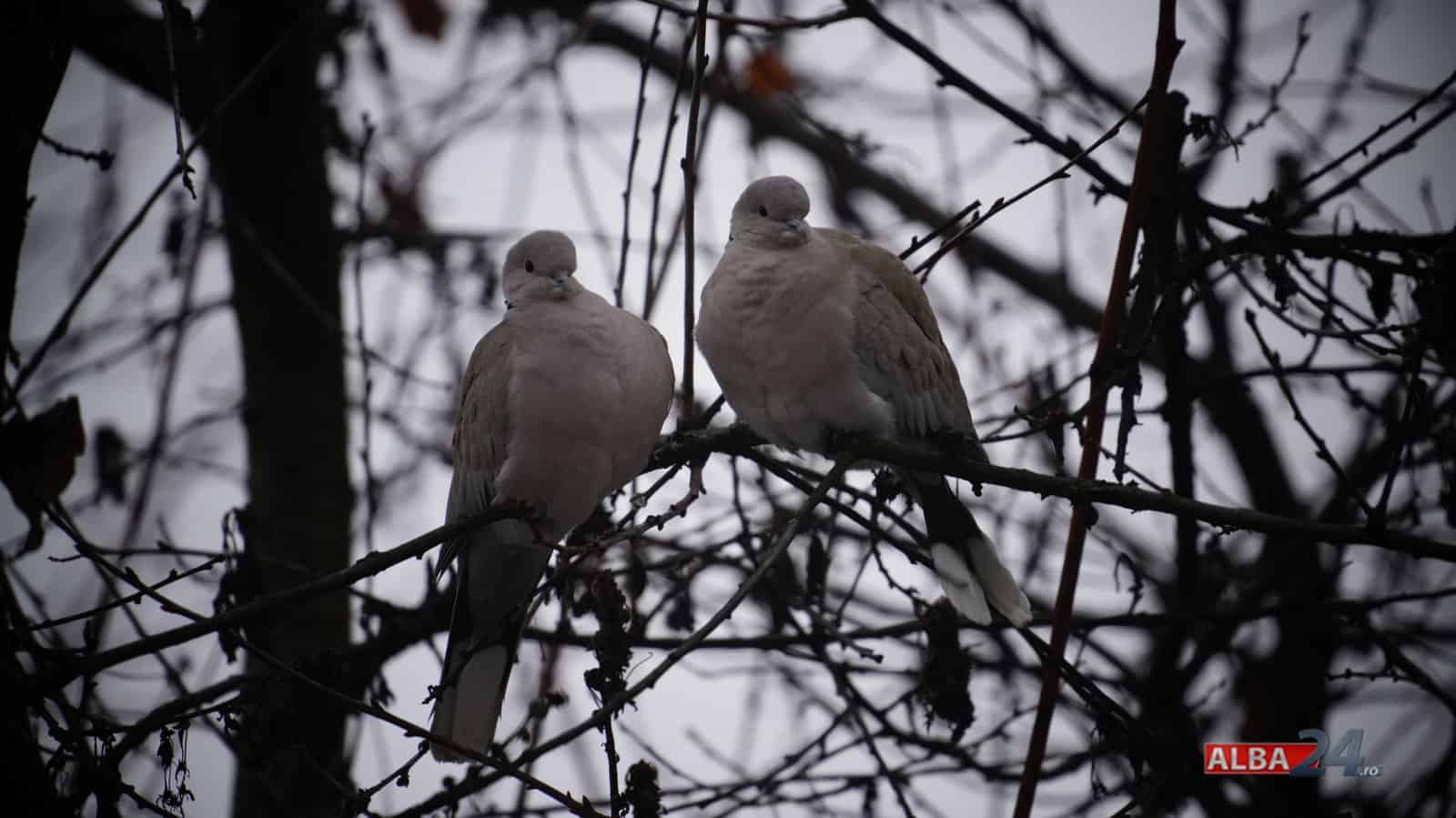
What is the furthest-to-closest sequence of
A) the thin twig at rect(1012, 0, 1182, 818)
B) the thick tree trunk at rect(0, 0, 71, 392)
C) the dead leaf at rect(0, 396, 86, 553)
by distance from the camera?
the dead leaf at rect(0, 396, 86, 553)
the thick tree trunk at rect(0, 0, 71, 392)
the thin twig at rect(1012, 0, 1182, 818)

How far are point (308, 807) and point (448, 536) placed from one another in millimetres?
1460

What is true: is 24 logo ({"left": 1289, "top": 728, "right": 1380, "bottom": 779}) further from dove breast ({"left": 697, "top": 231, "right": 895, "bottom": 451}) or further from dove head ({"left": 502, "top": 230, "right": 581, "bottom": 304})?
dove head ({"left": 502, "top": 230, "right": 581, "bottom": 304})

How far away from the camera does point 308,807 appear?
10.5 feet

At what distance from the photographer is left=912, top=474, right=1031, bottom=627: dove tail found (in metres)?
2.90

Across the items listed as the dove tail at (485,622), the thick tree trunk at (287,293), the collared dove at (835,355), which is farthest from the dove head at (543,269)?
the thick tree trunk at (287,293)

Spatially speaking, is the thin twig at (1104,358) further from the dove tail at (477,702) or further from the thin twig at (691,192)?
the dove tail at (477,702)

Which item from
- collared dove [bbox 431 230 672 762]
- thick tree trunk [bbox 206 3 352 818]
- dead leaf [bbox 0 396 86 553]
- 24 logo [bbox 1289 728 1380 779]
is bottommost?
24 logo [bbox 1289 728 1380 779]

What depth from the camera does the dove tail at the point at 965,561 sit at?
2.90 meters

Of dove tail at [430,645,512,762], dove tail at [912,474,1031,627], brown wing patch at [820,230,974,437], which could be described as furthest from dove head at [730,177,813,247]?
dove tail at [430,645,512,762]

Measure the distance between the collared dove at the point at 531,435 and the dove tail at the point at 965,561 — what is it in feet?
2.53

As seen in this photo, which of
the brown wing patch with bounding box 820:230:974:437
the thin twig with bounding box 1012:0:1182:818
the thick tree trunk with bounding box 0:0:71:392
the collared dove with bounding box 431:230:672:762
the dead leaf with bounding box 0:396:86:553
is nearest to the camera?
the thin twig with bounding box 1012:0:1182:818

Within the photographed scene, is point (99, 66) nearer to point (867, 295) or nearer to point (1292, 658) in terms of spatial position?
point (867, 295)

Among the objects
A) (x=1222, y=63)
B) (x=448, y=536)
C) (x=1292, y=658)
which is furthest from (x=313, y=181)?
(x=1292, y=658)

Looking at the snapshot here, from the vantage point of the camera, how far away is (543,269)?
10.4 ft
